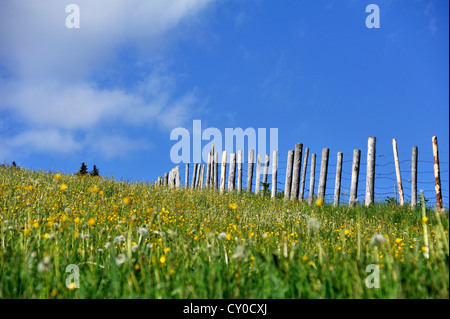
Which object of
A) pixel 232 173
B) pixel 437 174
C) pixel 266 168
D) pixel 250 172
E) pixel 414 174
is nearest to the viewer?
pixel 437 174

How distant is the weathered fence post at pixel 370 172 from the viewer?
520 inches

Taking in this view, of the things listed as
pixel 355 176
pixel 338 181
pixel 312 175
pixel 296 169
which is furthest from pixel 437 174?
pixel 296 169

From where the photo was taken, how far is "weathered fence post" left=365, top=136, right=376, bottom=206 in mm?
13195

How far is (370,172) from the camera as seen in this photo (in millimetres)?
13352

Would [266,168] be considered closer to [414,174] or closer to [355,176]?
[355,176]

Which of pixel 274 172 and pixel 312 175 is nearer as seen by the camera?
pixel 312 175

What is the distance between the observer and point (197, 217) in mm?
6684

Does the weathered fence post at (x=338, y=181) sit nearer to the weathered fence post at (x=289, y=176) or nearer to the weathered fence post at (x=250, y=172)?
the weathered fence post at (x=289, y=176)

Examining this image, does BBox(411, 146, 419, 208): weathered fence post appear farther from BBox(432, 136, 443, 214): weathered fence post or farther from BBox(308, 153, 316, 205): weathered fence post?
BBox(308, 153, 316, 205): weathered fence post

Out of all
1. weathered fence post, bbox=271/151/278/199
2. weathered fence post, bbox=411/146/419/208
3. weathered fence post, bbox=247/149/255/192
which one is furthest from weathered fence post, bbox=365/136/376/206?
weathered fence post, bbox=247/149/255/192

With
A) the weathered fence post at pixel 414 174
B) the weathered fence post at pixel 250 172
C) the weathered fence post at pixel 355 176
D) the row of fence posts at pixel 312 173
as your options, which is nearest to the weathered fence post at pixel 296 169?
the row of fence posts at pixel 312 173

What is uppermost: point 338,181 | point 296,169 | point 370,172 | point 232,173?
point 232,173
